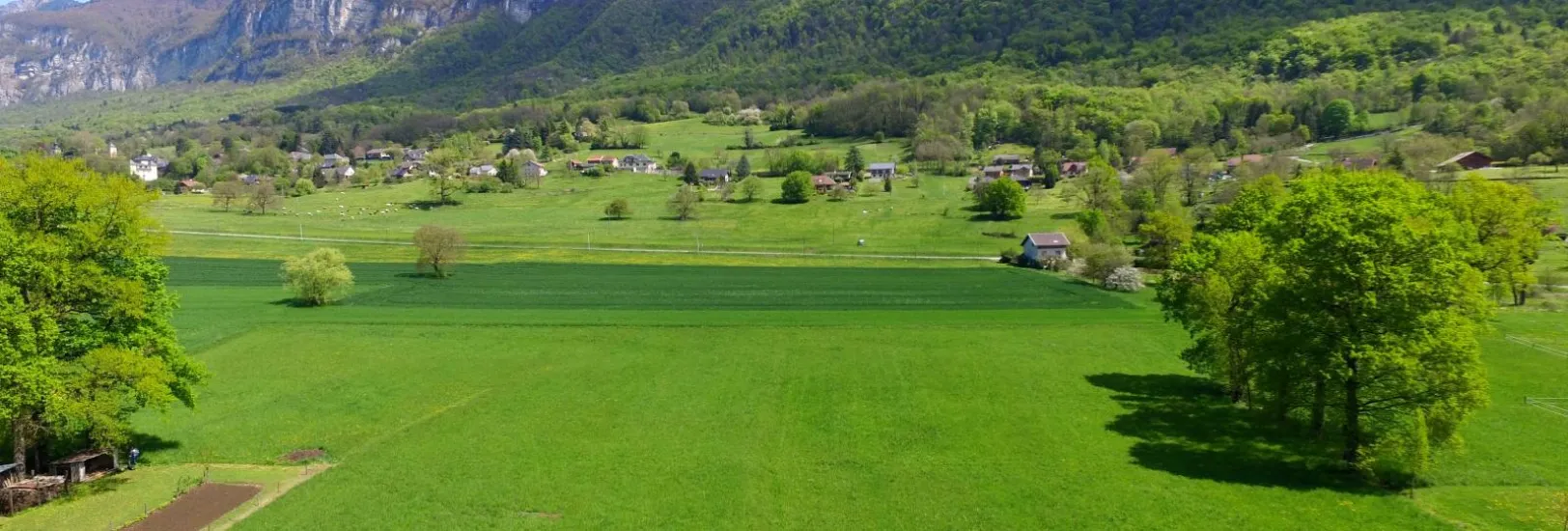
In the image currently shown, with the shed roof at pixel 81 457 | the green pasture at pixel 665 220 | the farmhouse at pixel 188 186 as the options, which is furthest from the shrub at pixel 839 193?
the farmhouse at pixel 188 186

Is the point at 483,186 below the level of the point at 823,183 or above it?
above

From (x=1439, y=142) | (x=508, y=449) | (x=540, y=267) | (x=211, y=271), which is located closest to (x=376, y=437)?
(x=508, y=449)

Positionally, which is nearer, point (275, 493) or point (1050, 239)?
point (275, 493)

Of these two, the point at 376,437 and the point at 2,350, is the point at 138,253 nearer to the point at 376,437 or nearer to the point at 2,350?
the point at 2,350

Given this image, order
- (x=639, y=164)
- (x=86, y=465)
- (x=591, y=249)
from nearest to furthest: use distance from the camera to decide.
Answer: (x=86, y=465), (x=591, y=249), (x=639, y=164)

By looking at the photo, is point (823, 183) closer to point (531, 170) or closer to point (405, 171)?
point (531, 170)

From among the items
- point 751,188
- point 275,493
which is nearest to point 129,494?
point 275,493

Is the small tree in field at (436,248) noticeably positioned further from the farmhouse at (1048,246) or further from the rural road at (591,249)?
the farmhouse at (1048,246)
